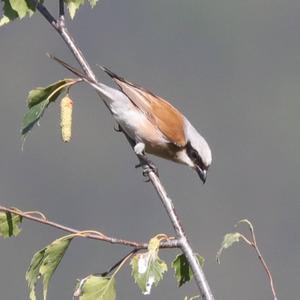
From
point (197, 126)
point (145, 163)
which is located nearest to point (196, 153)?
point (145, 163)

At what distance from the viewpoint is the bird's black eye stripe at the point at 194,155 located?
5.39 m

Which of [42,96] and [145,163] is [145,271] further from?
Result: [145,163]

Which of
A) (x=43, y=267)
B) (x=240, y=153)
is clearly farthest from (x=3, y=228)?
(x=240, y=153)

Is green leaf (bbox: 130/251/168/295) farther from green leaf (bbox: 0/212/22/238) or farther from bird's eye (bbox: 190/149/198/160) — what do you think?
bird's eye (bbox: 190/149/198/160)

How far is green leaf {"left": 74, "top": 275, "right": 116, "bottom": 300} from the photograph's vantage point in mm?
3037

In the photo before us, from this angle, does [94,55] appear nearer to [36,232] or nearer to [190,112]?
[190,112]

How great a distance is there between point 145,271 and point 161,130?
2.42 metres

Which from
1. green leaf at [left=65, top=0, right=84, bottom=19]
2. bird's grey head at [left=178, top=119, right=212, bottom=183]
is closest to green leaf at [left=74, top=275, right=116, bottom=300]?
green leaf at [left=65, top=0, right=84, bottom=19]

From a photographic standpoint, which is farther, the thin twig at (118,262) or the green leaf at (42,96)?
the green leaf at (42,96)

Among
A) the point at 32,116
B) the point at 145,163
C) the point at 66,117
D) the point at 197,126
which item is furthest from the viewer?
the point at 197,126

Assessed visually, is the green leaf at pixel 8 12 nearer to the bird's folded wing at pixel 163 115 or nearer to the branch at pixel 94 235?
the branch at pixel 94 235

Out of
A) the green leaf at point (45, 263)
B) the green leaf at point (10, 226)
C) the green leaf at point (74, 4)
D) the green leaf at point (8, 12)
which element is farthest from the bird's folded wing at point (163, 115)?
the green leaf at point (45, 263)

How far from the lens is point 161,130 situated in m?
5.45

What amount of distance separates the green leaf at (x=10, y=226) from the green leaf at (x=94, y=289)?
0.81ft
